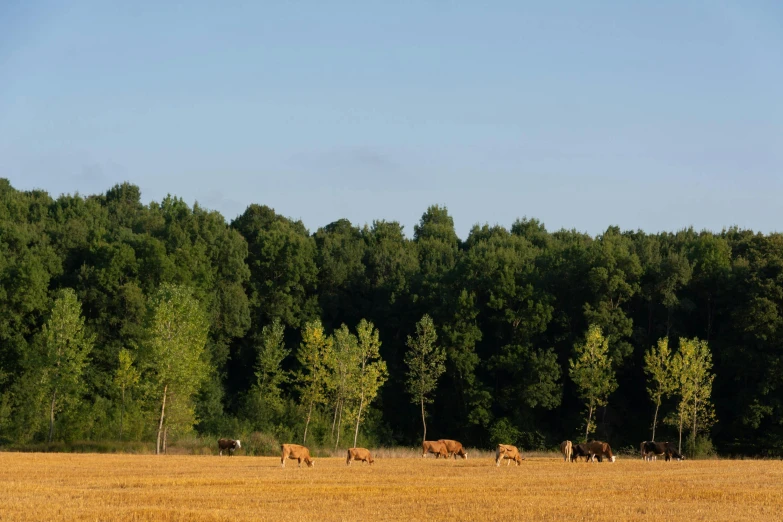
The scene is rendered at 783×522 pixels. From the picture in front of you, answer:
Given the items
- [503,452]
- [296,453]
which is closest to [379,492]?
[296,453]

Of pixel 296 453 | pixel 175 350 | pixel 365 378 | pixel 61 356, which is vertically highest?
pixel 175 350

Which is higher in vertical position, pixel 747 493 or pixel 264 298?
pixel 264 298

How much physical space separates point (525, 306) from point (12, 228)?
42625mm

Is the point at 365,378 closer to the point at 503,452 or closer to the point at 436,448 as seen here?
the point at 436,448

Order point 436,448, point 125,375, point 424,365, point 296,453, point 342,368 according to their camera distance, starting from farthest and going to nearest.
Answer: point 424,365, point 342,368, point 125,375, point 436,448, point 296,453

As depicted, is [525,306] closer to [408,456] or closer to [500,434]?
[500,434]

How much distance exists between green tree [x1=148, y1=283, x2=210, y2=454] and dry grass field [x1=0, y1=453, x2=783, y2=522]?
656 inches

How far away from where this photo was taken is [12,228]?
78625 mm

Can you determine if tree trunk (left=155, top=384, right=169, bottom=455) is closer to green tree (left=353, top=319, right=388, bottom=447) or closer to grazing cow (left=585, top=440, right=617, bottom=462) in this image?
green tree (left=353, top=319, right=388, bottom=447)

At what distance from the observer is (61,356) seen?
6475cm

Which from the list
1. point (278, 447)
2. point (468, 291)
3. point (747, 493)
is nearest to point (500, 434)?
point (468, 291)

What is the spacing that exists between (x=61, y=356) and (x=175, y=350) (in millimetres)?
8909

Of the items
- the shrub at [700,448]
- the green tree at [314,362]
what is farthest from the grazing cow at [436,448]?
the shrub at [700,448]

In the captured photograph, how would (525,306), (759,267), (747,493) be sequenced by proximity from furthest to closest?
1. (525,306)
2. (759,267)
3. (747,493)
